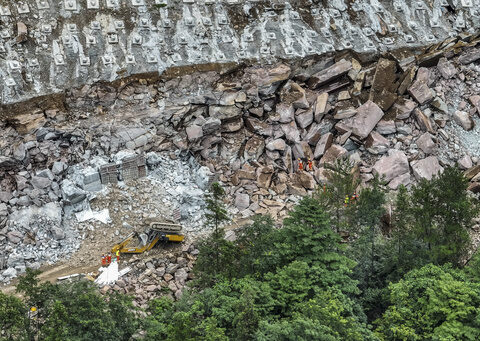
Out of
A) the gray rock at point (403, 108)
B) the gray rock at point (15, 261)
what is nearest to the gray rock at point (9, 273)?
the gray rock at point (15, 261)

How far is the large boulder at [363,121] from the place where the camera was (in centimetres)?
3350

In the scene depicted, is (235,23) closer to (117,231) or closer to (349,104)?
(349,104)

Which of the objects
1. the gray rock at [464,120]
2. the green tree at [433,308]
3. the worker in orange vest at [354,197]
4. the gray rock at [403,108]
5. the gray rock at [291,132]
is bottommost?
the green tree at [433,308]

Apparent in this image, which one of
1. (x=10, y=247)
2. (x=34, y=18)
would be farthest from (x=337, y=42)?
(x=10, y=247)

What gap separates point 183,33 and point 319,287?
14.9 meters

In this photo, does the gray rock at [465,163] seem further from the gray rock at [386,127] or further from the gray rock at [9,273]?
the gray rock at [9,273]

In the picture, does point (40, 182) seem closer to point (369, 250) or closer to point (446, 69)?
point (369, 250)

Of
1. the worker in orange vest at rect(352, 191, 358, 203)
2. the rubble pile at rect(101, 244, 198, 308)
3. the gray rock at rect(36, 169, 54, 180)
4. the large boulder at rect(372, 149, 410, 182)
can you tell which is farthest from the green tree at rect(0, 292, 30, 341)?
the large boulder at rect(372, 149, 410, 182)

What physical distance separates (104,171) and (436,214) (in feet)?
45.7

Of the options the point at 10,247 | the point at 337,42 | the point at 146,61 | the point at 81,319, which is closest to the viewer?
the point at 81,319

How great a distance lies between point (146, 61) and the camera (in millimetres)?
32750

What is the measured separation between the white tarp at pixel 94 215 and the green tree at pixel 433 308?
12.1 metres

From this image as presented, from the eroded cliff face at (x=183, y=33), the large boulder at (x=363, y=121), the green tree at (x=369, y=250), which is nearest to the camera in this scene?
the green tree at (x=369, y=250)

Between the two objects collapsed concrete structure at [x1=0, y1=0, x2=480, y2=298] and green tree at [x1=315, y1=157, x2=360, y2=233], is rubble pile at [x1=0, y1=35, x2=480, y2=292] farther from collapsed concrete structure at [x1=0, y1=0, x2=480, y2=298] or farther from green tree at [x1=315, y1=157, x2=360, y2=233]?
green tree at [x1=315, y1=157, x2=360, y2=233]
